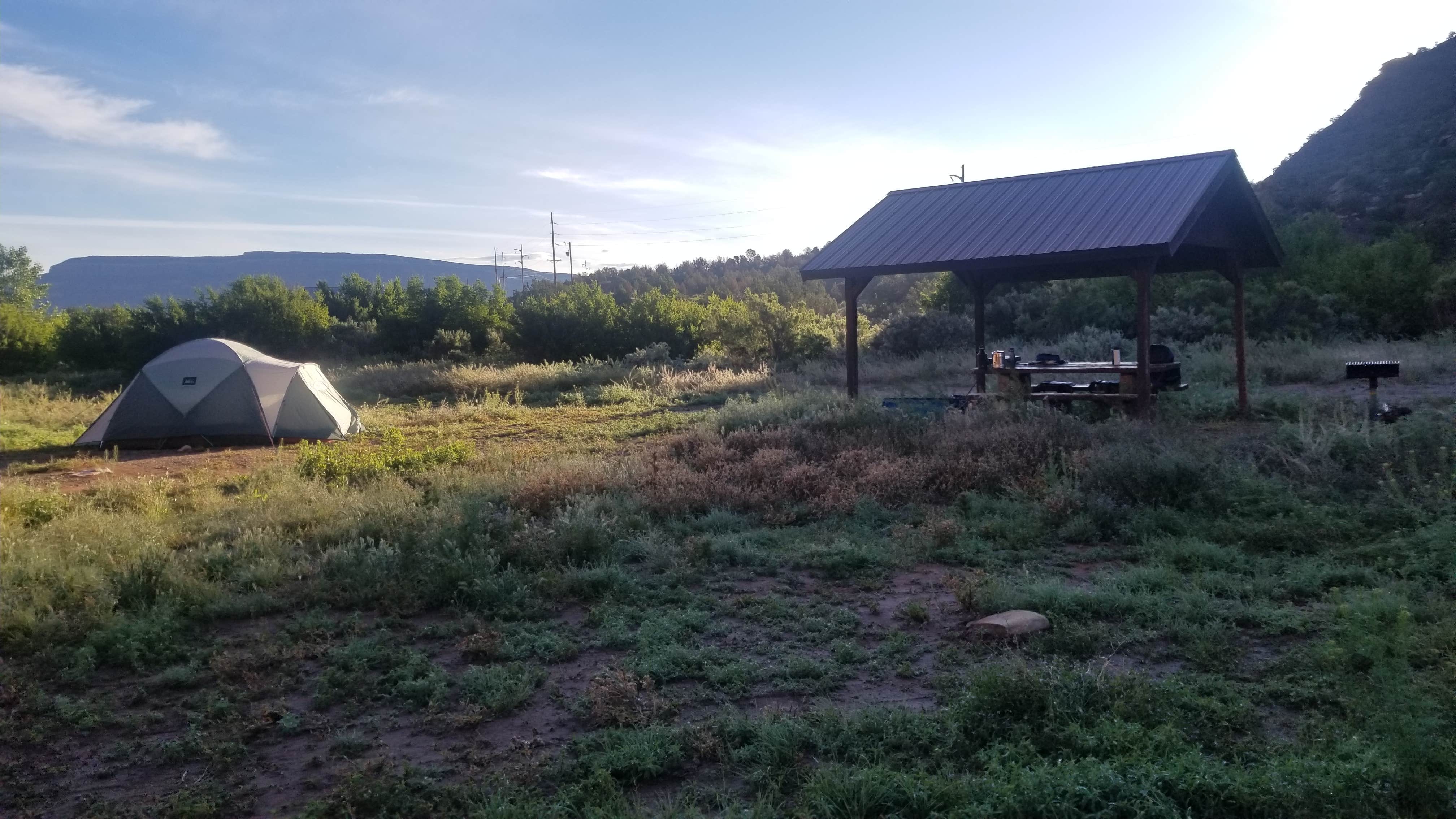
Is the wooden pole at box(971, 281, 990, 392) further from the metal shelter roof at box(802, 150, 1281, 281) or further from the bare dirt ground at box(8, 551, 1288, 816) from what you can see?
the bare dirt ground at box(8, 551, 1288, 816)

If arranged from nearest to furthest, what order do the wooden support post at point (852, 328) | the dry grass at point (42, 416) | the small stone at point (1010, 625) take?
the small stone at point (1010, 625), the wooden support post at point (852, 328), the dry grass at point (42, 416)

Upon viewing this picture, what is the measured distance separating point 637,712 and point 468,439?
11.7 m

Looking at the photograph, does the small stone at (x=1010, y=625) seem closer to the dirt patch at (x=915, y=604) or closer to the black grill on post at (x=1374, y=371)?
the dirt patch at (x=915, y=604)

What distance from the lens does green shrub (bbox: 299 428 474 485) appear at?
414 inches

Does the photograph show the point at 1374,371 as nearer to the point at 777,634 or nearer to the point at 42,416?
the point at 777,634

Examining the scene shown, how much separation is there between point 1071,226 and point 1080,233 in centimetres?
38

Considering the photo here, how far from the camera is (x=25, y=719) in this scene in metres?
4.67

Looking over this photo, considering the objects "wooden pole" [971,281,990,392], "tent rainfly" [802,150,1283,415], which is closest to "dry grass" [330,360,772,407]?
"wooden pole" [971,281,990,392]

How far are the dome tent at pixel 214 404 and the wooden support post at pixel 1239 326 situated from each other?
559 inches

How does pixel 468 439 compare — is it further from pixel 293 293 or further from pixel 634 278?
pixel 634 278

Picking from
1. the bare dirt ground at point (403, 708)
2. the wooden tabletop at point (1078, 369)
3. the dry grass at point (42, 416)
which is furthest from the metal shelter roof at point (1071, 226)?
the dry grass at point (42, 416)

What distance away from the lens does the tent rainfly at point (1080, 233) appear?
461 inches

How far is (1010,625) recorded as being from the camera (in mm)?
5117

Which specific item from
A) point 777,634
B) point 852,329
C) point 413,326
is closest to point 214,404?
point 852,329
